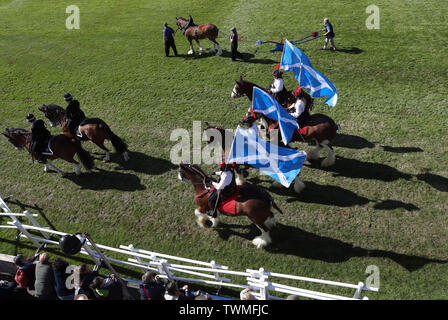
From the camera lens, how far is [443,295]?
251 inches

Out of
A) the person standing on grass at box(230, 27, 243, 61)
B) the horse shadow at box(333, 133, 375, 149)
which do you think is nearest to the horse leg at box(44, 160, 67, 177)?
the person standing on grass at box(230, 27, 243, 61)

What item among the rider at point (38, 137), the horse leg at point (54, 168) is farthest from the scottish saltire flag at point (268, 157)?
the horse leg at point (54, 168)

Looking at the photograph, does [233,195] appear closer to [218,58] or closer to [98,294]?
[98,294]

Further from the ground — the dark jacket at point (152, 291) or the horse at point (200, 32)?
the horse at point (200, 32)

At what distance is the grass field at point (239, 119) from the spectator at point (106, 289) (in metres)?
2.16

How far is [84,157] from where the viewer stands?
977cm

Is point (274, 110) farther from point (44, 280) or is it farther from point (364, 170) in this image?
point (44, 280)

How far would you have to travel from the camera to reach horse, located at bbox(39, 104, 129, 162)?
379 inches

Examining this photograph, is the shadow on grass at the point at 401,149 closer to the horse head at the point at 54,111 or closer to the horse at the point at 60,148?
the horse at the point at 60,148

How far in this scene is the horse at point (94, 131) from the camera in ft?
31.6

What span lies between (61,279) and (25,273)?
36.4 inches

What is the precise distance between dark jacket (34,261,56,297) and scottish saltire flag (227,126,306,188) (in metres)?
4.17

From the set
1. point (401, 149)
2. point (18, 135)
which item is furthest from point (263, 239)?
point (18, 135)

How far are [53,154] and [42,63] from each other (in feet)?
31.5
